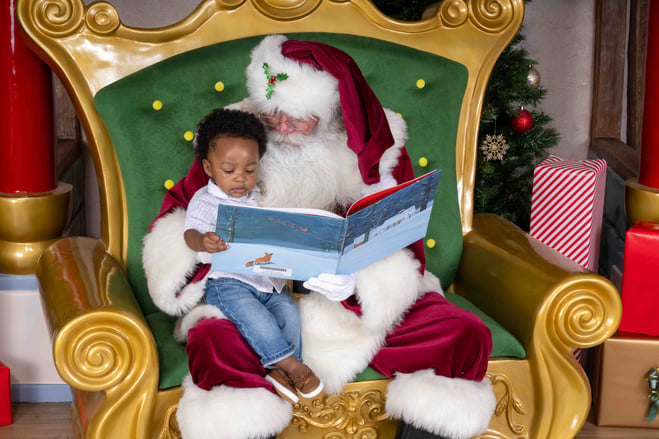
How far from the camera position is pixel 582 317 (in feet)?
6.16

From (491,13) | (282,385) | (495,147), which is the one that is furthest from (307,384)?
(495,147)

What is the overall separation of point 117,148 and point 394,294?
0.90 metres

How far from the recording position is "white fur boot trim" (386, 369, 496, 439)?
1.78 m

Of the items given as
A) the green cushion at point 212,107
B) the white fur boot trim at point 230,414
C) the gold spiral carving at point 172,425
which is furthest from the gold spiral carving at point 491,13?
the gold spiral carving at point 172,425

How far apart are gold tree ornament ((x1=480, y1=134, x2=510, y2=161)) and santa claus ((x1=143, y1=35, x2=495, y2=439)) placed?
32.0 inches

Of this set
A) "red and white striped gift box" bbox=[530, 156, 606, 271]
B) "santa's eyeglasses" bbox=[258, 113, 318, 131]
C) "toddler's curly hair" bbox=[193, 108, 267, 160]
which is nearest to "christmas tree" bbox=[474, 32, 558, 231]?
"red and white striped gift box" bbox=[530, 156, 606, 271]

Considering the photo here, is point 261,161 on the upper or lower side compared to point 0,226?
upper

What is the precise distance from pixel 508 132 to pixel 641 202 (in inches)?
24.3

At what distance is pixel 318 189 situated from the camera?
6.71 ft

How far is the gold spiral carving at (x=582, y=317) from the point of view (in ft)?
6.14

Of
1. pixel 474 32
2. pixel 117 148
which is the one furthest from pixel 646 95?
pixel 117 148

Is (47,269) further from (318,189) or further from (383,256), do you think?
(383,256)

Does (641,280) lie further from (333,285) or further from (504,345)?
(333,285)

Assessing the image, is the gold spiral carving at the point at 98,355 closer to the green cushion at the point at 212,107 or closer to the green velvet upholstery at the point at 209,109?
the green velvet upholstery at the point at 209,109
